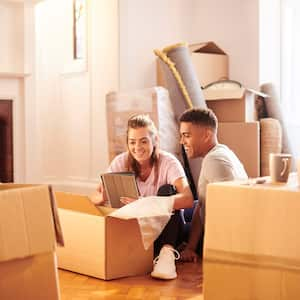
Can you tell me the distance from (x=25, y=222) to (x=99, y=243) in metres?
1.11

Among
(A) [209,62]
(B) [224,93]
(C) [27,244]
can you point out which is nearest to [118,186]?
(C) [27,244]

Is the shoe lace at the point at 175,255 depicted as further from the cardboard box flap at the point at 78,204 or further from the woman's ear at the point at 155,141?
the woman's ear at the point at 155,141

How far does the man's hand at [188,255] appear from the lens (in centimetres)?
261

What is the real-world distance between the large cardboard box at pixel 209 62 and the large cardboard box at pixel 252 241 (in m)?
2.82

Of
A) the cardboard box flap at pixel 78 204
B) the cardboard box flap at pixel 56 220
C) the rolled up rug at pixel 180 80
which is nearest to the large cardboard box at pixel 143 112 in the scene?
the rolled up rug at pixel 180 80

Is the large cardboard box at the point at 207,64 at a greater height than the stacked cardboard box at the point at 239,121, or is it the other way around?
the large cardboard box at the point at 207,64

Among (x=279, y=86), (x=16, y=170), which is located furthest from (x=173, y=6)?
(x=16, y=170)

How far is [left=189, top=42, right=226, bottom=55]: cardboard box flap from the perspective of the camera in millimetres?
4227

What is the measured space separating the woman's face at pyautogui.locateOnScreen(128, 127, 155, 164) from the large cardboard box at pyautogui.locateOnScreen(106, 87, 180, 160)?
0.77m

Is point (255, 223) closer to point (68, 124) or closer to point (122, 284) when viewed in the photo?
point (122, 284)

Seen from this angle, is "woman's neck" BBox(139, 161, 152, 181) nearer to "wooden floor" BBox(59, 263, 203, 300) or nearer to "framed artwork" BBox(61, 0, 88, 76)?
"wooden floor" BBox(59, 263, 203, 300)

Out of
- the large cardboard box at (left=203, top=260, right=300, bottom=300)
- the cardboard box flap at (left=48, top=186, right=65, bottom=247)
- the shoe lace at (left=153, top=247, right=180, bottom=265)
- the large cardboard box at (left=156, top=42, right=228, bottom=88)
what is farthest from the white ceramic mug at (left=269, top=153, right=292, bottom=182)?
the large cardboard box at (left=156, top=42, right=228, bottom=88)

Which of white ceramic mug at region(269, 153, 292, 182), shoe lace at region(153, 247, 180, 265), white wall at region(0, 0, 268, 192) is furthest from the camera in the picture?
white wall at region(0, 0, 268, 192)

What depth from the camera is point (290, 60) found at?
4.39 meters
